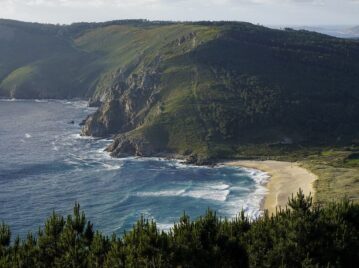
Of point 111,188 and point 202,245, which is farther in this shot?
point 111,188

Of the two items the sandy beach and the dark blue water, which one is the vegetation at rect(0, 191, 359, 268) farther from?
the sandy beach

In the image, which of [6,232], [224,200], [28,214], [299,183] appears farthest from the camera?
[299,183]

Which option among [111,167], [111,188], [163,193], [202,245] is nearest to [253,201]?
[163,193]

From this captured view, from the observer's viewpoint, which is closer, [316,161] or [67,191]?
[67,191]

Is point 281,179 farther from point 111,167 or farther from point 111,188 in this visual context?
point 111,167

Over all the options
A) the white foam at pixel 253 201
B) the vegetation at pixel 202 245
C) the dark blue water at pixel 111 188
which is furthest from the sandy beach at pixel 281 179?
the vegetation at pixel 202 245

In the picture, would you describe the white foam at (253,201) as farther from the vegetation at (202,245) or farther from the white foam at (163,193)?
the vegetation at (202,245)

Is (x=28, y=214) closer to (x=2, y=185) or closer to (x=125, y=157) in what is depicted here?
(x=2, y=185)

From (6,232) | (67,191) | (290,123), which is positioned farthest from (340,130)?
(6,232)
